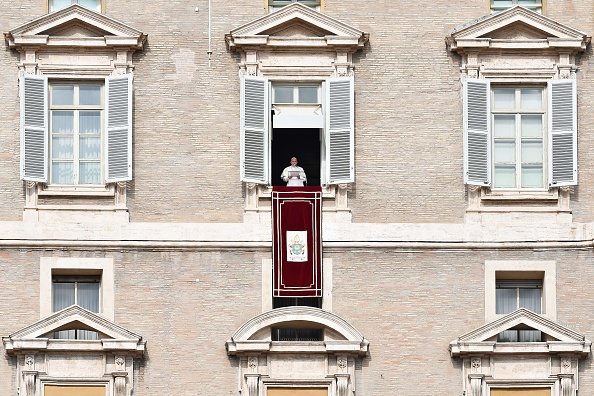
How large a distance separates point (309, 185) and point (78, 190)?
16.9 feet

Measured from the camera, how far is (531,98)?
59.4 meters

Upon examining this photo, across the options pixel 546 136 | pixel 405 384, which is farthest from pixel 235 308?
pixel 546 136

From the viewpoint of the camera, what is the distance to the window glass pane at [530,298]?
5894 cm

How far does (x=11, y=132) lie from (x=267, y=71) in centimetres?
577

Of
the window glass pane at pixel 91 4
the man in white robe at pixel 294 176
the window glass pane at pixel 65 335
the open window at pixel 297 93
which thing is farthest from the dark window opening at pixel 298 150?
the window glass pane at pixel 65 335

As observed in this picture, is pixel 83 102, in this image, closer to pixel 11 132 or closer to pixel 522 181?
pixel 11 132

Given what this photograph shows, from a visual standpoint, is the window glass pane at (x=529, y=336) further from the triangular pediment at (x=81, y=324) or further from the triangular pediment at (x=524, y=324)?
the triangular pediment at (x=81, y=324)

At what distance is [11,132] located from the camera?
58.7 m

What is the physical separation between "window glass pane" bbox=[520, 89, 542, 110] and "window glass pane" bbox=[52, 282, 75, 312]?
35.3ft

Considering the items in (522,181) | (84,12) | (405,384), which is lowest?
(405,384)

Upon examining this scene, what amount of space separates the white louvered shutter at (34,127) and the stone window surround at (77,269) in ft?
6.00

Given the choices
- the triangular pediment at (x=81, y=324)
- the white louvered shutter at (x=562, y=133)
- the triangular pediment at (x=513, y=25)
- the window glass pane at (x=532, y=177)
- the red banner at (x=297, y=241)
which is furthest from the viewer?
the window glass pane at (x=532, y=177)

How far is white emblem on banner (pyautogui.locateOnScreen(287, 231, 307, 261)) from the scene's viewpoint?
58.4 meters

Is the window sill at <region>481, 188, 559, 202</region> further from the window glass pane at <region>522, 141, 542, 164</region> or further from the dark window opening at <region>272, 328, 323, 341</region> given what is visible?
the dark window opening at <region>272, 328, 323, 341</region>
